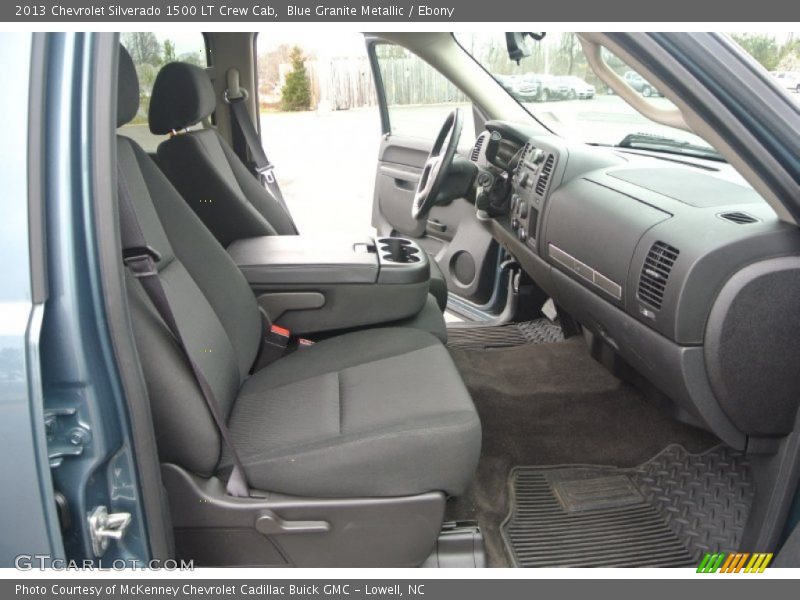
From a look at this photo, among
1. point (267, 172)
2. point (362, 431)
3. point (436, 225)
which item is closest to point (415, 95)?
point (436, 225)

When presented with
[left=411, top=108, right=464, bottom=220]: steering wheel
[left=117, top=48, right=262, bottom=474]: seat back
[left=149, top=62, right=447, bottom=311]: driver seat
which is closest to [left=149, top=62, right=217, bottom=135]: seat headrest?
[left=149, top=62, right=447, bottom=311]: driver seat

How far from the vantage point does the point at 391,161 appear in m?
3.87

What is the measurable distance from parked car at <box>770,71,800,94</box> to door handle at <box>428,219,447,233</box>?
2.30m

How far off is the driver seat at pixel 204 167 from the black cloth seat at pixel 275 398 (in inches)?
17.8

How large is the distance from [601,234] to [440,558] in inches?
37.9

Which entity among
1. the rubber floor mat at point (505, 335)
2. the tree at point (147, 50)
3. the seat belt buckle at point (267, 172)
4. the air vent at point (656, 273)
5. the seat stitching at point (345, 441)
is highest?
the tree at point (147, 50)

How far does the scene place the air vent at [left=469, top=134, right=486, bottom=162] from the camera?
3.04 m

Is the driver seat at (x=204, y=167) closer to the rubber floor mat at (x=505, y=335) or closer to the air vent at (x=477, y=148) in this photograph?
the rubber floor mat at (x=505, y=335)

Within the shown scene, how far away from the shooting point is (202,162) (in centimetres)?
262

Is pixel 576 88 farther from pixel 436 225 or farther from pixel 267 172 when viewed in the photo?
pixel 267 172

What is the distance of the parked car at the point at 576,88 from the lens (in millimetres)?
2503

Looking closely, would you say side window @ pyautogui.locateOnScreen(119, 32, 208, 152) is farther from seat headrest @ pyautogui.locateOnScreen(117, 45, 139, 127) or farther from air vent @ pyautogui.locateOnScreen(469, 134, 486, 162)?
air vent @ pyautogui.locateOnScreen(469, 134, 486, 162)

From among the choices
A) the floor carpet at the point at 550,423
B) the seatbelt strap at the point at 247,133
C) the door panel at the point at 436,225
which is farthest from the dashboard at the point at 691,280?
the seatbelt strap at the point at 247,133

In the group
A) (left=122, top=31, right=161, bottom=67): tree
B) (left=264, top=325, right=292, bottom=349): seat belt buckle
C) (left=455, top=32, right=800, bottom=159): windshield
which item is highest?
(left=122, top=31, right=161, bottom=67): tree
